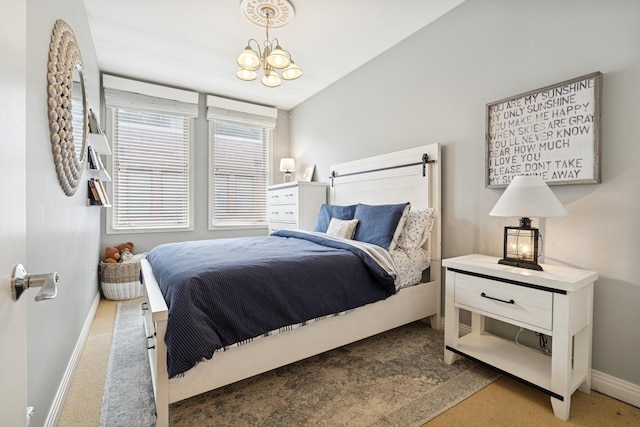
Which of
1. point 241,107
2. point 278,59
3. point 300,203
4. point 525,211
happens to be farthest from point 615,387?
point 241,107

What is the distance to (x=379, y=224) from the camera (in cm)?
250

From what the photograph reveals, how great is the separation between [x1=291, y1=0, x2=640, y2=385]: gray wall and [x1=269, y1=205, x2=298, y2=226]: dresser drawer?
1166mm

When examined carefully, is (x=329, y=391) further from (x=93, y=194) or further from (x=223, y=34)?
(x=223, y=34)

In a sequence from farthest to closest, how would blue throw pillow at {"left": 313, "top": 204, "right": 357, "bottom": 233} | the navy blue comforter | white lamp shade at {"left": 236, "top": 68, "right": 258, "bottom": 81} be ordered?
1. blue throw pillow at {"left": 313, "top": 204, "right": 357, "bottom": 233}
2. white lamp shade at {"left": 236, "top": 68, "right": 258, "bottom": 81}
3. the navy blue comforter

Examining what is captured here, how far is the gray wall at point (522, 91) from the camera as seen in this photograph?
63.2 inches

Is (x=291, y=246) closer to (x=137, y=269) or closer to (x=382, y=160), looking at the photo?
(x=382, y=160)

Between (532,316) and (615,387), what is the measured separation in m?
0.65

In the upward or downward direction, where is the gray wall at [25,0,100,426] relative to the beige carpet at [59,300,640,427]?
upward

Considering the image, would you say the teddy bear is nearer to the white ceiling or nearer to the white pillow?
the white ceiling

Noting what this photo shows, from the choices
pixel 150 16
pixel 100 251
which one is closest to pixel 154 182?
pixel 100 251

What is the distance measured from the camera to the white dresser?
3748 millimetres

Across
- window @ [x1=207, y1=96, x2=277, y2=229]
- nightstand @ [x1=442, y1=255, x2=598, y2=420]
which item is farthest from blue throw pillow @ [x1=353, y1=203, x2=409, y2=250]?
window @ [x1=207, y1=96, x2=277, y2=229]

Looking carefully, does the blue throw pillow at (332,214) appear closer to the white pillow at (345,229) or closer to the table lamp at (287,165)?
the white pillow at (345,229)

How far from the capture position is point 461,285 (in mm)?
1891
